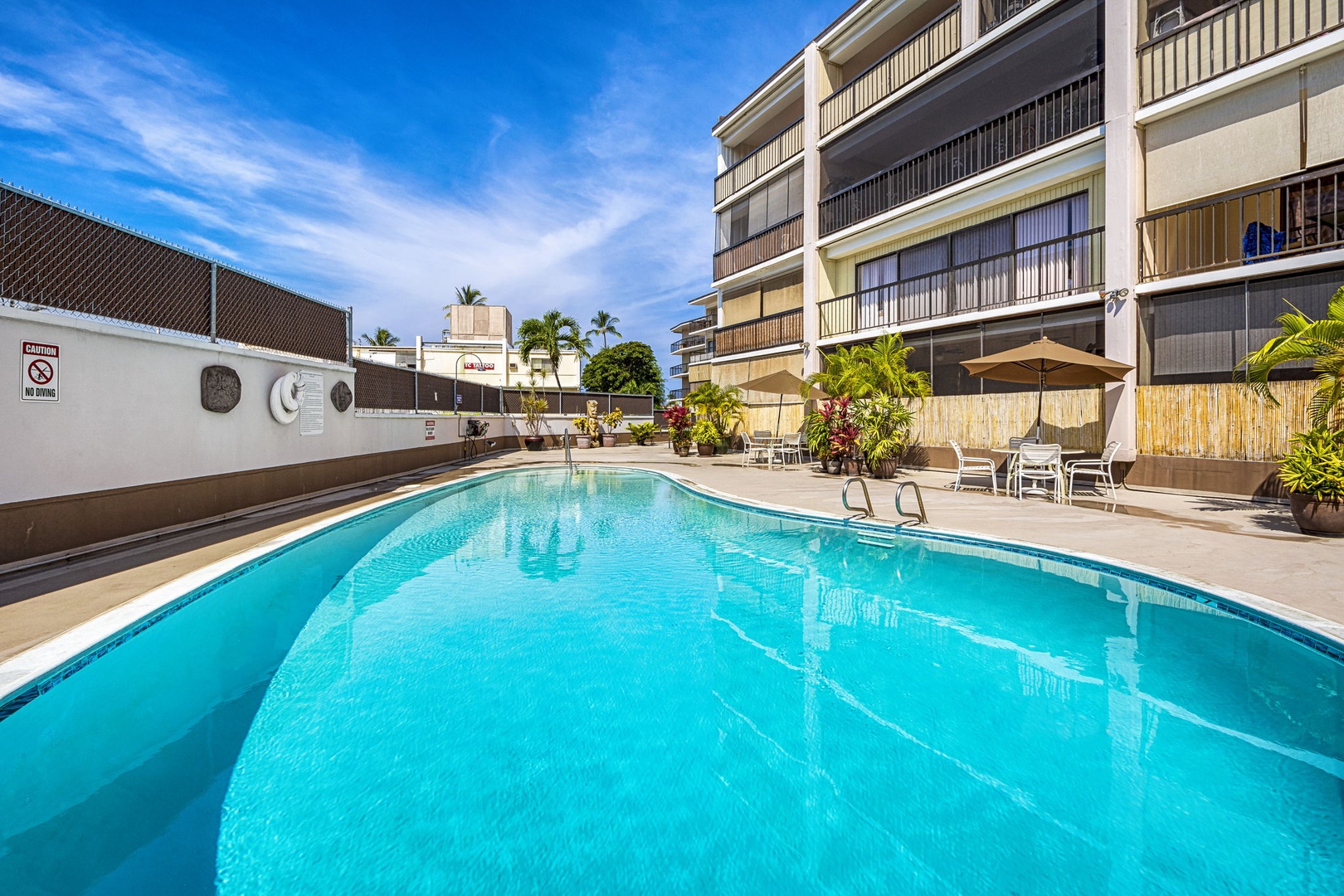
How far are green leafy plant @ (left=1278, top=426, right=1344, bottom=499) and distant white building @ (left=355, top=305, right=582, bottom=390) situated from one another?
48417 millimetres

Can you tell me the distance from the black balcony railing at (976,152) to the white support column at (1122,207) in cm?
52

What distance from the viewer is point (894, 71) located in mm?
15117

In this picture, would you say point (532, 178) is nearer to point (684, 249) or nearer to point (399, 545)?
point (684, 249)

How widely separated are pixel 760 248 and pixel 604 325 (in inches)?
1787

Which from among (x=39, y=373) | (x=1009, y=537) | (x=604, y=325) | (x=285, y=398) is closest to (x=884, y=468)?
(x=1009, y=537)

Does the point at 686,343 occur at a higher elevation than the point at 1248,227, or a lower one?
higher

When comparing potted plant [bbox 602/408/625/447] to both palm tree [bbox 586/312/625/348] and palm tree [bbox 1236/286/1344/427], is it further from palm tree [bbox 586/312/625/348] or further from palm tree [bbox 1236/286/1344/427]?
palm tree [bbox 586/312/625/348]

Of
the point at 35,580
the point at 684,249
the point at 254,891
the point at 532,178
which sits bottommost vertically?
the point at 254,891

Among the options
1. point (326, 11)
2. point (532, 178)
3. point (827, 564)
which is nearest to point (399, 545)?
point (827, 564)

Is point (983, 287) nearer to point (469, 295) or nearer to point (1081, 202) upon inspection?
point (1081, 202)

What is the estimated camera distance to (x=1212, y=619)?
14.1 feet

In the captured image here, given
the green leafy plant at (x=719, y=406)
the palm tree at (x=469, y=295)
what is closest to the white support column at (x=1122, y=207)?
the green leafy plant at (x=719, y=406)

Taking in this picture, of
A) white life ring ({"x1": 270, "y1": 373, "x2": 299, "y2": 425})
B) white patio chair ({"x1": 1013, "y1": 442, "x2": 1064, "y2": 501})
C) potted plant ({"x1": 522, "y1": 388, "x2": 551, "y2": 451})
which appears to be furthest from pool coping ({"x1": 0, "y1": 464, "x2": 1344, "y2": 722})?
potted plant ({"x1": 522, "y1": 388, "x2": 551, "y2": 451})

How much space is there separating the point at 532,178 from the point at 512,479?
17599 millimetres
